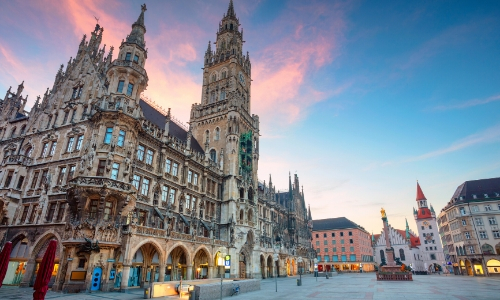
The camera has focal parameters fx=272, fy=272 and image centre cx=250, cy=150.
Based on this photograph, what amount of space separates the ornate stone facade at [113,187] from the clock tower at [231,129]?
0.36m

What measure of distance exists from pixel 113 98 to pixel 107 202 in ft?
35.4

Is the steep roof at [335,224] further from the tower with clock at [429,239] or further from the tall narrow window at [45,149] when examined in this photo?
the tall narrow window at [45,149]

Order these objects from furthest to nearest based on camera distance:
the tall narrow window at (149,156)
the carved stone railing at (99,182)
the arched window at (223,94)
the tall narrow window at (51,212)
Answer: the arched window at (223,94) < the tall narrow window at (149,156) < the tall narrow window at (51,212) < the carved stone railing at (99,182)

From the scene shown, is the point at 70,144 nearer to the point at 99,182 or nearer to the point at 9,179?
the point at 9,179

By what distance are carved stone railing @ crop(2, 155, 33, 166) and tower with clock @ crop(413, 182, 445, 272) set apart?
358 ft

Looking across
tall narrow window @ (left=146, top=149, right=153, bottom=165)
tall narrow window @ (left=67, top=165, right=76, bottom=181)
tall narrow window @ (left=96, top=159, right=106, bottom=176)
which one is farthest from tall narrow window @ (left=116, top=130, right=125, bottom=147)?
tall narrow window @ (left=67, top=165, right=76, bottom=181)

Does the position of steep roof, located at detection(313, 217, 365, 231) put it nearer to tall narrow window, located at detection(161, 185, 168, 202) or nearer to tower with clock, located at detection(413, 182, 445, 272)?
tower with clock, located at detection(413, 182, 445, 272)

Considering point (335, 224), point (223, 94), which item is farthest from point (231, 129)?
point (335, 224)

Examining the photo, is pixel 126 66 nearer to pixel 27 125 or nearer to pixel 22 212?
pixel 27 125

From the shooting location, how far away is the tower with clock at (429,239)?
92.7 m

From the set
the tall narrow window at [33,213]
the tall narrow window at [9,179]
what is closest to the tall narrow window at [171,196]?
the tall narrow window at [33,213]

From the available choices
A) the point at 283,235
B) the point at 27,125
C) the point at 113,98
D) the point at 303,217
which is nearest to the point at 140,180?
the point at 113,98

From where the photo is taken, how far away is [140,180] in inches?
1164

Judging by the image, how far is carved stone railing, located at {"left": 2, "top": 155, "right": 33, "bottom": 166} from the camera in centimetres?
2914
